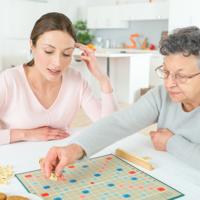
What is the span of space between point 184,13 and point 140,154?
4621 millimetres

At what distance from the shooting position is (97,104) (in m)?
1.80

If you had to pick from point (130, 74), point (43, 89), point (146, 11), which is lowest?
point (130, 74)

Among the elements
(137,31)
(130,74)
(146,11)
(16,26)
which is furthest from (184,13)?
(16,26)

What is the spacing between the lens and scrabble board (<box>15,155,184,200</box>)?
91 centimetres

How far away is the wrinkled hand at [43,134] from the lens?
1421 millimetres

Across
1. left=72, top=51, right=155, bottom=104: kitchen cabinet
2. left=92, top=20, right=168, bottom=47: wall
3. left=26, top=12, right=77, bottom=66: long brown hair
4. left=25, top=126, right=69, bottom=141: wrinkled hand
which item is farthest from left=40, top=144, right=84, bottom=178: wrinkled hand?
left=92, top=20, right=168, bottom=47: wall

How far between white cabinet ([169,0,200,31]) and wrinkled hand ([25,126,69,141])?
4.38m

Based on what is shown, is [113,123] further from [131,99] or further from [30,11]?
[30,11]

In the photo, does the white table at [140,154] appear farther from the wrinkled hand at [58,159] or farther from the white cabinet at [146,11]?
the white cabinet at [146,11]

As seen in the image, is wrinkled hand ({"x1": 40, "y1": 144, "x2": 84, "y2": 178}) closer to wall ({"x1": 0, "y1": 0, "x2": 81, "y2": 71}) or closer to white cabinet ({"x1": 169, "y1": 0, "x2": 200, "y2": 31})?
white cabinet ({"x1": 169, "y1": 0, "x2": 200, "y2": 31})

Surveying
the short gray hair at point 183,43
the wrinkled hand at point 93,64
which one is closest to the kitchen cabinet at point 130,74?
the wrinkled hand at point 93,64

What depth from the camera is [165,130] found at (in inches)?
52.8

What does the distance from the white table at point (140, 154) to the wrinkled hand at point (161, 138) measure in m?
0.02

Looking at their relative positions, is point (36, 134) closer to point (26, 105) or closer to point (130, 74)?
point (26, 105)
